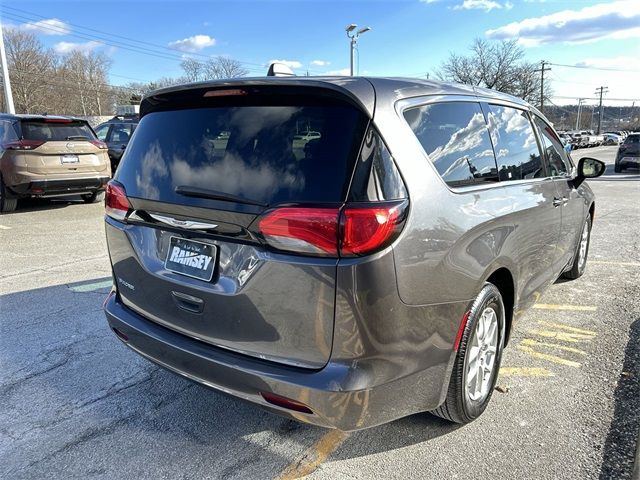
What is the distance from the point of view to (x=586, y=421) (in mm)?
2717

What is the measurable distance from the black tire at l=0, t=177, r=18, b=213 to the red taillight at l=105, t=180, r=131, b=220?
7442mm

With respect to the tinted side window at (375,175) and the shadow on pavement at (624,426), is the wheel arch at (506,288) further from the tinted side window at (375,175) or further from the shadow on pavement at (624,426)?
the tinted side window at (375,175)

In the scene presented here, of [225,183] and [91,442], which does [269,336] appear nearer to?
[225,183]

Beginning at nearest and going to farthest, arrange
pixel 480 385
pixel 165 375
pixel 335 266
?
pixel 335 266 → pixel 480 385 → pixel 165 375

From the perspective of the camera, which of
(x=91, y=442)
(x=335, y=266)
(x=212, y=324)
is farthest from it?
(x=91, y=442)

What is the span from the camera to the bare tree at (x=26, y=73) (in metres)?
56.2

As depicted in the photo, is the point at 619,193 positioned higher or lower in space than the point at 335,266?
lower

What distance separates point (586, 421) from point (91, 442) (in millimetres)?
2737

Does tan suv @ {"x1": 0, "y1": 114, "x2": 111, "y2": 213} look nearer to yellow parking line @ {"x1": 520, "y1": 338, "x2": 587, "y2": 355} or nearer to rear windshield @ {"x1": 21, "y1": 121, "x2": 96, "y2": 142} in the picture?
rear windshield @ {"x1": 21, "y1": 121, "x2": 96, "y2": 142}

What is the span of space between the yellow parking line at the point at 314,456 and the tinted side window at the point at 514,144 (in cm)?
181

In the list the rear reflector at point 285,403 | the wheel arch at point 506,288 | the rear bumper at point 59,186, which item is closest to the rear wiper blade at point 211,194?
the rear reflector at point 285,403

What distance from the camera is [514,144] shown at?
10.6 feet

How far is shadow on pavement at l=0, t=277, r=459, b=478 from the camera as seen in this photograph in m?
2.38

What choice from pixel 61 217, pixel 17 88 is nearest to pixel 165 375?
pixel 61 217
